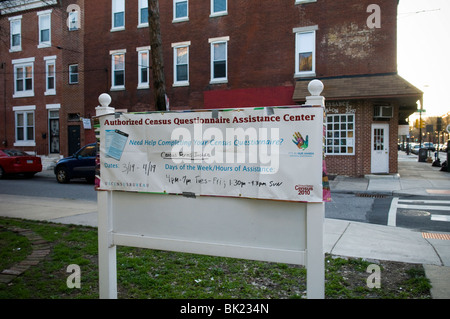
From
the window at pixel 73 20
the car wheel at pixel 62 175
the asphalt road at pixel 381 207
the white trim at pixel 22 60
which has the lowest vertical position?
the asphalt road at pixel 381 207

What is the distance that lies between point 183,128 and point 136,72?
20108mm

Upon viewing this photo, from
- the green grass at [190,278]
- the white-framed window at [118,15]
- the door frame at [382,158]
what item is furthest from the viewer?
the white-framed window at [118,15]

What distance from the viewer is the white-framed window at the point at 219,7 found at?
19.8 metres

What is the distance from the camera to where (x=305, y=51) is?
18.2 metres

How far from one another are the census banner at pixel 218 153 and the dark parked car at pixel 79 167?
1285cm

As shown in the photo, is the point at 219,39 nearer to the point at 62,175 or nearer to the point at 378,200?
the point at 62,175

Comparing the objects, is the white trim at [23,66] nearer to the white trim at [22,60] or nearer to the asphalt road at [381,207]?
the white trim at [22,60]

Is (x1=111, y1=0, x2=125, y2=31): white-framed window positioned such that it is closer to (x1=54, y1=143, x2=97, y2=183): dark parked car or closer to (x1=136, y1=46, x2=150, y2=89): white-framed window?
(x1=136, y1=46, x2=150, y2=89): white-framed window

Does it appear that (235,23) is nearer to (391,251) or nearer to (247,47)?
(247,47)

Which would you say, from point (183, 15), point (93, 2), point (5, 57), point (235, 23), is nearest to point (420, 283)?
point (235, 23)

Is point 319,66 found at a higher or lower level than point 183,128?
higher

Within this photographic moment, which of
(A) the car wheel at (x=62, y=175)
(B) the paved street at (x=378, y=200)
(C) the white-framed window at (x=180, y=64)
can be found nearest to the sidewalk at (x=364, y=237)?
(B) the paved street at (x=378, y=200)

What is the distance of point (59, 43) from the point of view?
24.1 m

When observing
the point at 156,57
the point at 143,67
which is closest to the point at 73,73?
the point at 143,67
